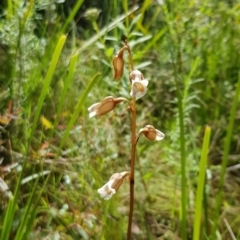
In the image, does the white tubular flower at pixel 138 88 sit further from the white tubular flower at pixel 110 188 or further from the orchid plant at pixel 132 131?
the white tubular flower at pixel 110 188

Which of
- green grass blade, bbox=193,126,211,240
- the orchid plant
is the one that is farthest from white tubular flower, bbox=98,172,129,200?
green grass blade, bbox=193,126,211,240

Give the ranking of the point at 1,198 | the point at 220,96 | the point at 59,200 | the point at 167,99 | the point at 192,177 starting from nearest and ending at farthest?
the point at 1,198 < the point at 59,200 < the point at 192,177 < the point at 220,96 < the point at 167,99

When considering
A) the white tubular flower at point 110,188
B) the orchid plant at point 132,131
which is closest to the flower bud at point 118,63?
the orchid plant at point 132,131

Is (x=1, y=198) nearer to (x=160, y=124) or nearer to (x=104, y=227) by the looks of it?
(x=104, y=227)

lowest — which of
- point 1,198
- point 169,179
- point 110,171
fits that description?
point 169,179

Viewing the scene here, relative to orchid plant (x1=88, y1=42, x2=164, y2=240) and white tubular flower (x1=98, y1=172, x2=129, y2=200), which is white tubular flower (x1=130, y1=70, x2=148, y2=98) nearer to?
orchid plant (x1=88, y1=42, x2=164, y2=240)

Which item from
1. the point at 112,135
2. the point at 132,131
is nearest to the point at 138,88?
the point at 132,131

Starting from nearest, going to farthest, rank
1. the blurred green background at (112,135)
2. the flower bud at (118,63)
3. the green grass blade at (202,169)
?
the green grass blade at (202,169)
the flower bud at (118,63)
the blurred green background at (112,135)

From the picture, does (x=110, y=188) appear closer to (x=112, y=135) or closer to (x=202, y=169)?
(x=202, y=169)

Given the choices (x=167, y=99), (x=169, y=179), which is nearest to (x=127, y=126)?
(x=169, y=179)
